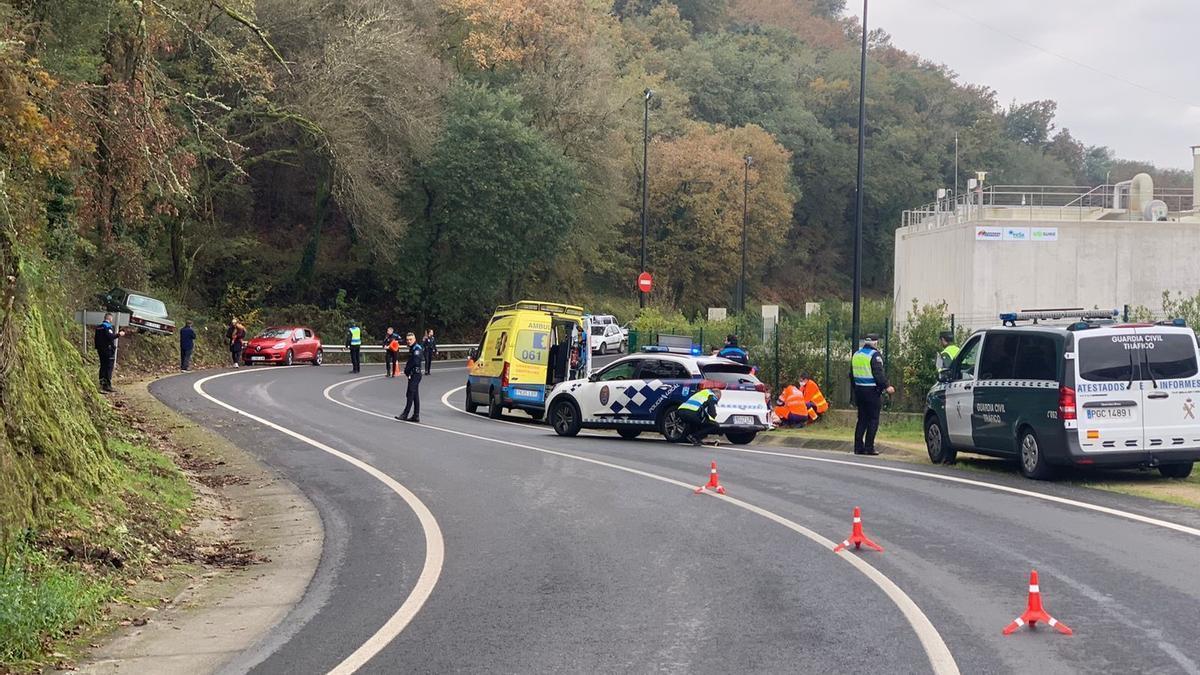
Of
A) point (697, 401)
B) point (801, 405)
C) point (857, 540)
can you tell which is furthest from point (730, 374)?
point (857, 540)

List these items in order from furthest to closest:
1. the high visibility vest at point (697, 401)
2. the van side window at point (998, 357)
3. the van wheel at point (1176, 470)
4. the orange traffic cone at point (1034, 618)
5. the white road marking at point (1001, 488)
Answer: the high visibility vest at point (697, 401), the van side window at point (998, 357), the van wheel at point (1176, 470), the white road marking at point (1001, 488), the orange traffic cone at point (1034, 618)

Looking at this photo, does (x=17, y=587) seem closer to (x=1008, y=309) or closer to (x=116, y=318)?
(x=116, y=318)

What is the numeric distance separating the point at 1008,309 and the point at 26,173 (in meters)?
33.0

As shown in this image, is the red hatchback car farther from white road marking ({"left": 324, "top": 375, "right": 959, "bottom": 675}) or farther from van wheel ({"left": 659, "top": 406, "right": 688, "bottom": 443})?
white road marking ({"left": 324, "top": 375, "right": 959, "bottom": 675})

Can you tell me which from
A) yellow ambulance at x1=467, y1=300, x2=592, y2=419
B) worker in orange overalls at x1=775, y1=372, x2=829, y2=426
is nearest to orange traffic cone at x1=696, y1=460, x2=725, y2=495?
worker in orange overalls at x1=775, y1=372, x2=829, y2=426

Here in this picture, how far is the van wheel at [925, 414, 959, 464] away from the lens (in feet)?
61.3

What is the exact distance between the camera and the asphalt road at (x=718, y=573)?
7.72 metres

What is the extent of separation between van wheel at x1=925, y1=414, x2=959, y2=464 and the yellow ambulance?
10296 mm

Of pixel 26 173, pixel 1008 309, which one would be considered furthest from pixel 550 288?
pixel 26 173

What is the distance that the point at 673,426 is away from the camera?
2294 centimetres

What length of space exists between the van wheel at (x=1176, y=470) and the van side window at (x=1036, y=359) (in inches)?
79.0

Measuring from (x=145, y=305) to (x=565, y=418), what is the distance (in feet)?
72.1

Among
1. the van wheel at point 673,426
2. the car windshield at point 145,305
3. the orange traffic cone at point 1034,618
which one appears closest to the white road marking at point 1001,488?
the van wheel at point 673,426

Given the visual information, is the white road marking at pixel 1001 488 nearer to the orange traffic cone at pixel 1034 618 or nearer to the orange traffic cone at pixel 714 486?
the orange traffic cone at pixel 714 486
